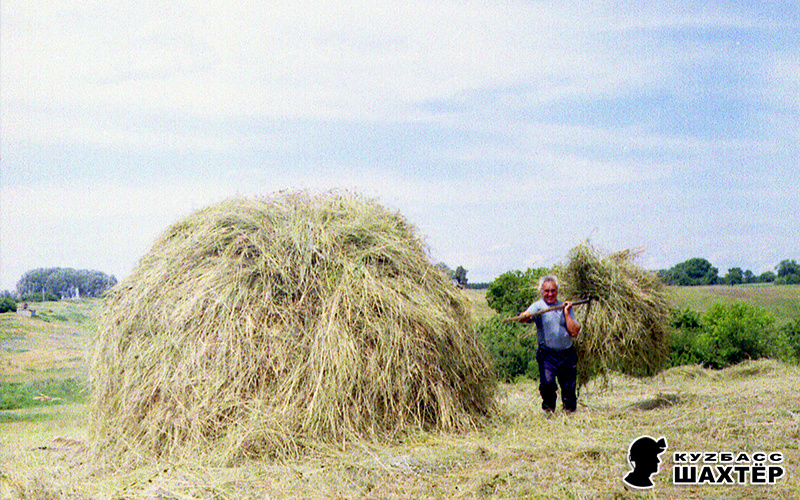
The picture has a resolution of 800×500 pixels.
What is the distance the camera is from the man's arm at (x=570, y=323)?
26.1 feet

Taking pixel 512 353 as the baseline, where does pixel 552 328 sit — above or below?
above

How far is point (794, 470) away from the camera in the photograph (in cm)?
555

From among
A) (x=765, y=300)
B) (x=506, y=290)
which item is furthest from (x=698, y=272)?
(x=506, y=290)

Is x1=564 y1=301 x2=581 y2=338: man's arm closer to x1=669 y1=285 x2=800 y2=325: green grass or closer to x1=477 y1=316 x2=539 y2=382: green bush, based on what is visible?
x1=477 y1=316 x2=539 y2=382: green bush

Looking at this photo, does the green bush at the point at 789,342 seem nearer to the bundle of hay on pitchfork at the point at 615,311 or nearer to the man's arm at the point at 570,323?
the bundle of hay on pitchfork at the point at 615,311

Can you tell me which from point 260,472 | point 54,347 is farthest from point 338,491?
point 54,347

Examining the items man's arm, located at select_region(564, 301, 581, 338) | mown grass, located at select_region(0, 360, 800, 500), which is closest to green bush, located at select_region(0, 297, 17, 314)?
mown grass, located at select_region(0, 360, 800, 500)

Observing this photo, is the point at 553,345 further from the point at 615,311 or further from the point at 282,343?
the point at 282,343

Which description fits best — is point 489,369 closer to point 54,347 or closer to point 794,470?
point 794,470

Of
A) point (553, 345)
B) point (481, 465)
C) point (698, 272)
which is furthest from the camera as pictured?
point (698, 272)

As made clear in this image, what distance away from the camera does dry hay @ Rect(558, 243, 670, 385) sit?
8.45 meters

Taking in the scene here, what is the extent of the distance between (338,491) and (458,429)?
1977mm

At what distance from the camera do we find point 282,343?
688 centimetres

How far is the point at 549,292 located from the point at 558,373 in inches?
37.8
